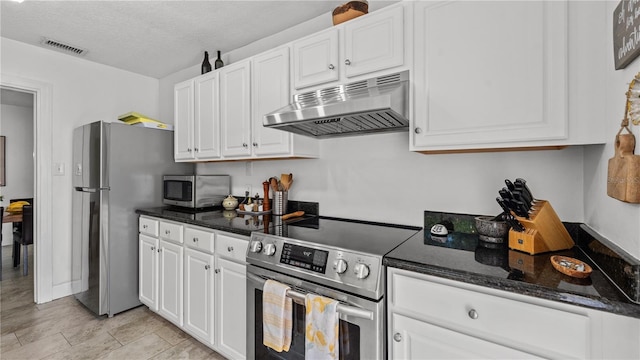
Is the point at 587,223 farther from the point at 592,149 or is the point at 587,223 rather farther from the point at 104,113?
the point at 104,113

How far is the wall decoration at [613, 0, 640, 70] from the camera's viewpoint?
0.82m

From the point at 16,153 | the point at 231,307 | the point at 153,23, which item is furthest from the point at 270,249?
the point at 16,153

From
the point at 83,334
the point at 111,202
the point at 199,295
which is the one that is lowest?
the point at 83,334

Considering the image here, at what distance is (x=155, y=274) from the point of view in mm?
2379

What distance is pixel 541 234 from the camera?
1190mm

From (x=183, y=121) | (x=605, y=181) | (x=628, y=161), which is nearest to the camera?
(x=628, y=161)

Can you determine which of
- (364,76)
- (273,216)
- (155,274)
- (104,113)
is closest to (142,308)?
(155,274)

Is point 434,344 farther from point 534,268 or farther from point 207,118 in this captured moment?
point 207,118

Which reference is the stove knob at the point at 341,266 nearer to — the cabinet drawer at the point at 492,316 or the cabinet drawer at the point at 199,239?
the cabinet drawer at the point at 492,316

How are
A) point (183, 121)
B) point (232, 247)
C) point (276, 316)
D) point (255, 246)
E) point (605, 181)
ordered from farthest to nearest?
point (183, 121)
point (232, 247)
point (255, 246)
point (276, 316)
point (605, 181)

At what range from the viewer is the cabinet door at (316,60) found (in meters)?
1.74

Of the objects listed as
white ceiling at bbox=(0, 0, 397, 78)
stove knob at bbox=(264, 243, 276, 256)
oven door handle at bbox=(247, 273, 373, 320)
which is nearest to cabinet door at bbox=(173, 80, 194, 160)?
white ceiling at bbox=(0, 0, 397, 78)

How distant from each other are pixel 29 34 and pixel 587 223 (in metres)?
4.15

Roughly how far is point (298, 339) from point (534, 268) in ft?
3.45
